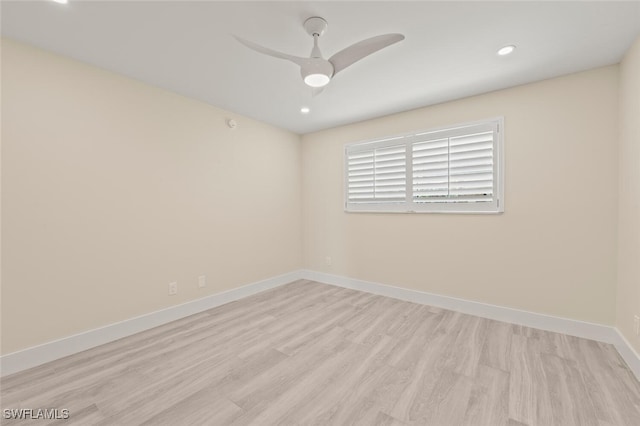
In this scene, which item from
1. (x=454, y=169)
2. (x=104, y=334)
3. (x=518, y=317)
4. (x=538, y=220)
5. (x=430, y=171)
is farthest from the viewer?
(x=430, y=171)

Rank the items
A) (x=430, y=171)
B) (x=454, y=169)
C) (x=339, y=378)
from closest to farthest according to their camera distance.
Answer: (x=339, y=378), (x=454, y=169), (x=430, y=171)

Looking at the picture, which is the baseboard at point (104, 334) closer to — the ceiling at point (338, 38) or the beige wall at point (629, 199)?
the ceiling at point (338, 38)

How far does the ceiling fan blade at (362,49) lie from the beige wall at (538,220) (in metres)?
1.86

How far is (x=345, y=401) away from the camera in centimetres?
166

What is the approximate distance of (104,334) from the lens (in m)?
2.38

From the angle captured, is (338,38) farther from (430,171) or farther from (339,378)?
(339,378)

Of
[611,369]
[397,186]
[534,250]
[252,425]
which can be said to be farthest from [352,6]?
[611,369]

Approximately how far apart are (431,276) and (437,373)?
4.89ft

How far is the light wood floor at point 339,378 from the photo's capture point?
61.0 inches

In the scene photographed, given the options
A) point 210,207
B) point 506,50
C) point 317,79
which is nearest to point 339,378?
point 317,79

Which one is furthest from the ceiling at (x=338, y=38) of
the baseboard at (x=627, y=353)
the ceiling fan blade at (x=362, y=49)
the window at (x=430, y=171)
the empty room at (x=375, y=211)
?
the baseboard at (x=627, y=353)

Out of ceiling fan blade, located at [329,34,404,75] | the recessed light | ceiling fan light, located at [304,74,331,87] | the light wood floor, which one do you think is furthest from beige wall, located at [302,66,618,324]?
ceiling fan light, located at [304,74,331,87]

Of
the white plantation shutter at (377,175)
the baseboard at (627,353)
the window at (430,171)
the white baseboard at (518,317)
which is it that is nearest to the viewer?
the baseboard at (627,353)

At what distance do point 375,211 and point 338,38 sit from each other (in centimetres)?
231
